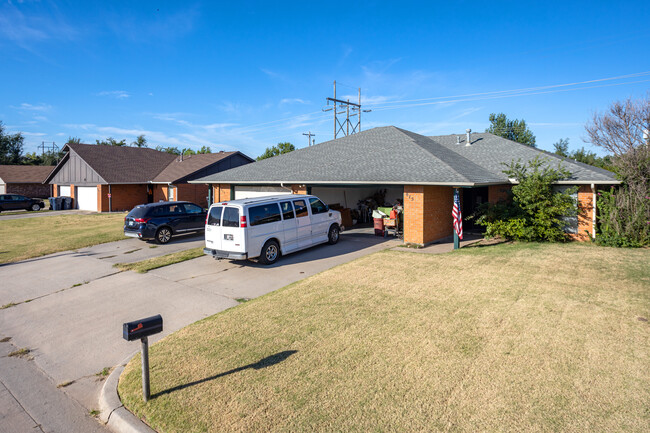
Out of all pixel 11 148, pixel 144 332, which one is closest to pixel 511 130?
pixel 144 332

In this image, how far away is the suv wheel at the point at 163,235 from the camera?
49.9 ft

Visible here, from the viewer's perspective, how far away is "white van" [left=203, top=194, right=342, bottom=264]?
10.4 metres

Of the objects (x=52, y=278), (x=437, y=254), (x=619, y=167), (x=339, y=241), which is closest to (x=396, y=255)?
(x=437, y=254)

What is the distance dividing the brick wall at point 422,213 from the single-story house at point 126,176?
67.0 ft

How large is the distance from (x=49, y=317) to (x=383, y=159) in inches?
493

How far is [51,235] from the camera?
18.3 metres

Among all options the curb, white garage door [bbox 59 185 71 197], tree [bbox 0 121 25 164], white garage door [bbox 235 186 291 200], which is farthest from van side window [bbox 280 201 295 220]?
tree [bbox 0 121 25 164]

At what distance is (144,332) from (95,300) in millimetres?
5578

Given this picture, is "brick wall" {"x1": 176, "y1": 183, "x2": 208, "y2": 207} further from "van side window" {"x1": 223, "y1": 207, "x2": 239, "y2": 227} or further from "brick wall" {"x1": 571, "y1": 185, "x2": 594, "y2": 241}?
"brick wall" {"x1": 571, "y1": 185, "x2": 594, "y2": 241}

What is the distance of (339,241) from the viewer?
14.4 meters

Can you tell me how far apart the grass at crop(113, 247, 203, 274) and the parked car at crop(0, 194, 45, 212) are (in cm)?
2686

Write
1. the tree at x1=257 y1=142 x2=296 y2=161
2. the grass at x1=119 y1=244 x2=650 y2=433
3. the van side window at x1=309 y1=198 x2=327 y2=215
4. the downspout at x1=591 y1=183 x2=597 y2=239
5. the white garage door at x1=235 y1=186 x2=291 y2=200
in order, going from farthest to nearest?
1. the tree at x1=257 y1=142 x2=296 y2=161
2. the white garage door at x1=235 y1=186 x2=291 y2=200
3. the downspout at x1=591 y1=183 x2=597 y2=239
4. the van side window at x1=309 y1=198 x2=327 y2=215
5. the grass at x1=119 y1=244 x2=650 y2=433

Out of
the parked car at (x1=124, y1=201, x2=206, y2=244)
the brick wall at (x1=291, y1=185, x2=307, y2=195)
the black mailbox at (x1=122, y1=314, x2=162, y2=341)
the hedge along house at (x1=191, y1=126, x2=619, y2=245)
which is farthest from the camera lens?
the brick wall at (x1=291, y1=185, x2=307, y2=195)

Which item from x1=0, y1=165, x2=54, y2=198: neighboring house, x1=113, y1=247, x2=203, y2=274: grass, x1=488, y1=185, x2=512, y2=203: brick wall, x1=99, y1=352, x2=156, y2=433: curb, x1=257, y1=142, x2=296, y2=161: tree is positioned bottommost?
x1=99, y1=352, x2=156, y2=433: curb
